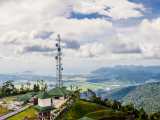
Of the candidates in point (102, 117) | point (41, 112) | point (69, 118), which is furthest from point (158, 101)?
point (41, 112)

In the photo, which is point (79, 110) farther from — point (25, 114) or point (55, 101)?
point (25, 114)

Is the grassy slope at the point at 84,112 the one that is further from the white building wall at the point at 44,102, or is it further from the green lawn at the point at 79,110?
the white building wall at the point at 44,102

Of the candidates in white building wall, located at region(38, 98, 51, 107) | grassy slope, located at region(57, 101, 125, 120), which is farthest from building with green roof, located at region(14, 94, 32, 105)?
grassy slope, located at region(57, 101, 125, 120)

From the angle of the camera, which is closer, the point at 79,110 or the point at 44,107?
the point at 44,107

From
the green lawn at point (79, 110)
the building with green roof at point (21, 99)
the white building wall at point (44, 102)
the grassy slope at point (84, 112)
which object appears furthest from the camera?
the building with green roof at point (21, 99)

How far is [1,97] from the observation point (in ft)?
232

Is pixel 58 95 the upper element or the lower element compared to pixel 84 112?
upper

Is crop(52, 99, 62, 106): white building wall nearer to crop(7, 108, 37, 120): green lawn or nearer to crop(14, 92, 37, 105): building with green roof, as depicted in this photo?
crop(7, 108, 37, 120): green lawn

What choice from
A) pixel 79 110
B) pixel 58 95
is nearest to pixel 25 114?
pixel 58 95

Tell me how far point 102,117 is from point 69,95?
Result: 1663 centimetres

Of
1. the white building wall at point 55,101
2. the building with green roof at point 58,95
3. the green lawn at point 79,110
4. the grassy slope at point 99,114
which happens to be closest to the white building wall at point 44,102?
the green lawn at point 79,110

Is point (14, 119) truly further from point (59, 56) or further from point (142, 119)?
point (142, 119)

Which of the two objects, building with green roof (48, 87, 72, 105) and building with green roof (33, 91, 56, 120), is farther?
building with green roof (48, 87, 72, 105)

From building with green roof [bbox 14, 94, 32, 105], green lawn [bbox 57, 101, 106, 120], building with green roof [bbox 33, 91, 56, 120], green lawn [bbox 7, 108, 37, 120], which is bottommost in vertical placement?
green lawn [bbox 57, 101, 106, 120]
